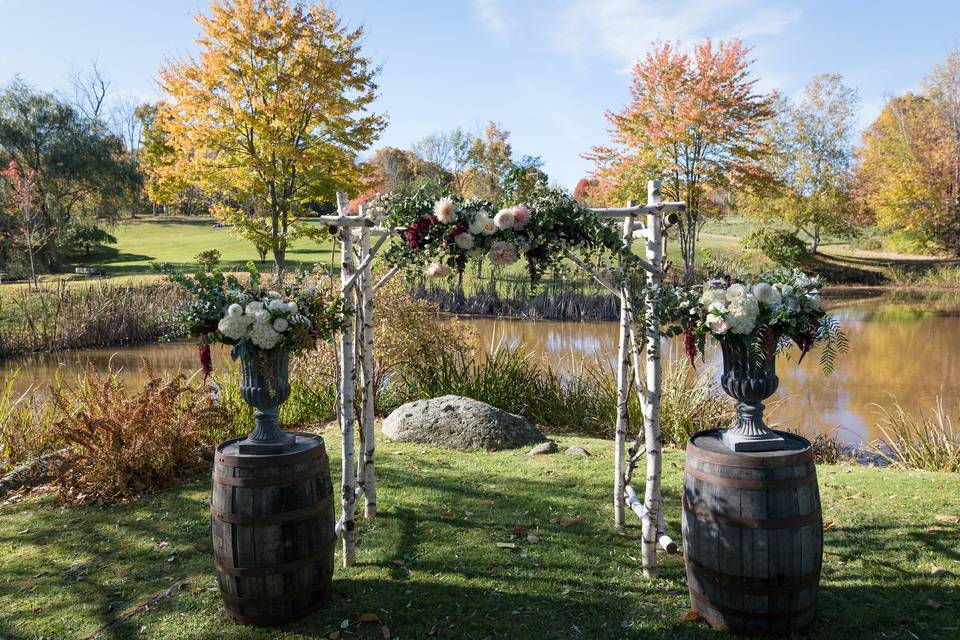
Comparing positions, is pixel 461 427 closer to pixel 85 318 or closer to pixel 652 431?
pixel 652 431

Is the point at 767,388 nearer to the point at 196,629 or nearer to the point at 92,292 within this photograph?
the point at 196,629

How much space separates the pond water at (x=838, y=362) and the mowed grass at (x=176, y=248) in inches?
517

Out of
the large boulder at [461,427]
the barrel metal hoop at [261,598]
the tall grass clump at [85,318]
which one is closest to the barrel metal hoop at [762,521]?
the barrel metal hoop at [261,598]

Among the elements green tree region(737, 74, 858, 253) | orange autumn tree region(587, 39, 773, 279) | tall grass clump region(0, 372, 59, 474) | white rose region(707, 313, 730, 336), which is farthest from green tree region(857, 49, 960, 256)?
tall grass clump region(0, 372, 59, 474)

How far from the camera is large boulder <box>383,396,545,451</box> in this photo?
276 inches

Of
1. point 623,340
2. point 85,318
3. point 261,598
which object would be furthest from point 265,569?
point 85,318

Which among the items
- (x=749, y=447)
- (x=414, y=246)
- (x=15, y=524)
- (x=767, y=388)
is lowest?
(x=15, y=524)

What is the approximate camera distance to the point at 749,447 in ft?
10.9

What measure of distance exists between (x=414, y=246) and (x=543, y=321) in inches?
607

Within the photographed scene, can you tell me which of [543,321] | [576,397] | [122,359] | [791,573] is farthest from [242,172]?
[791,573]

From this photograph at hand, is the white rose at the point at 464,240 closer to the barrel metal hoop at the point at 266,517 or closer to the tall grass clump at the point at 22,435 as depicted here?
the barrel metal hoop at the point at 266,517

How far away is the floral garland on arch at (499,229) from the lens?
12.5 feet

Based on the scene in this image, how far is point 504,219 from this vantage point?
3738 millimetres

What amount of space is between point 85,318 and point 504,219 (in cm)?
1364
